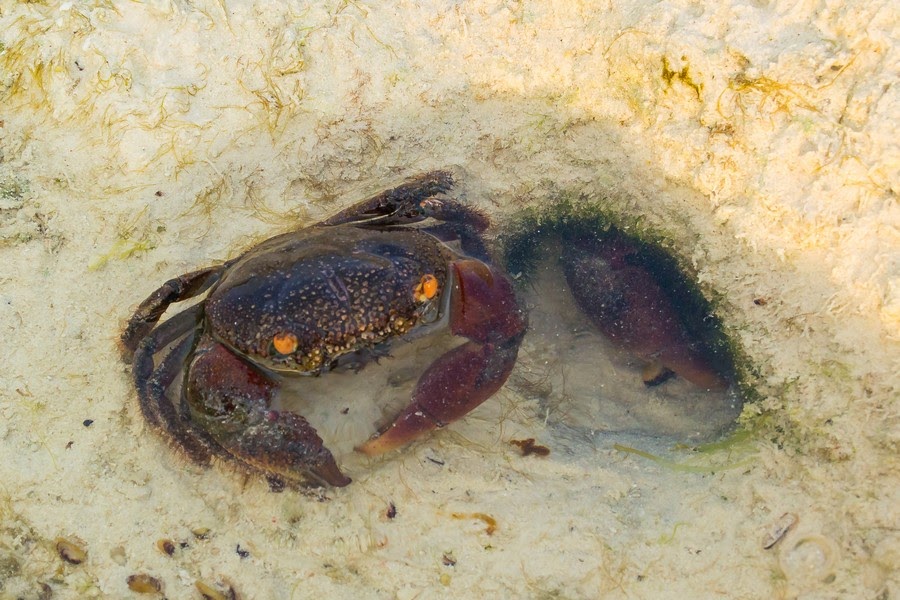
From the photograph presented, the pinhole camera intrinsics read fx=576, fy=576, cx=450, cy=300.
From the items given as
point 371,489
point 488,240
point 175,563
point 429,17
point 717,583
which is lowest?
point 175,563

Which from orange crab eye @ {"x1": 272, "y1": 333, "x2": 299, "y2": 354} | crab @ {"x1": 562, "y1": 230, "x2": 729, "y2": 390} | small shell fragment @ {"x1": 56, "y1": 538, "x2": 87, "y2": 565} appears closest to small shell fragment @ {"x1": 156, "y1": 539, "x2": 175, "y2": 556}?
small shell fragment @ {"x1": 56, "y1": 538, "x2": 87, "y2": 565}

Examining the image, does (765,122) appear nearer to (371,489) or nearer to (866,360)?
(866,360)

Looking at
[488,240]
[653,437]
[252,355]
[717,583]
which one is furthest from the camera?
[488,240]

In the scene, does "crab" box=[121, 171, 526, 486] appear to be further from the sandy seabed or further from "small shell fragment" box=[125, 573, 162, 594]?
"small shell fragment" box=[125, 573, 162, 594]

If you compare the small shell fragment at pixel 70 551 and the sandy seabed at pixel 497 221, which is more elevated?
the sandy seabed at pixel 497 221

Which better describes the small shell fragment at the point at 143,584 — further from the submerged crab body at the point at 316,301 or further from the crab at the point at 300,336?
the submerged crab body at the point at 316,301

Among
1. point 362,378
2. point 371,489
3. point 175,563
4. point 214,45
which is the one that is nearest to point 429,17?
point 214,45

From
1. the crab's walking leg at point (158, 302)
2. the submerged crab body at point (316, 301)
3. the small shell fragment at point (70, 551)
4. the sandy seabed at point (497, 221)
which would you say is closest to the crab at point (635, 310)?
the sandy seabed at point (497, 221)
